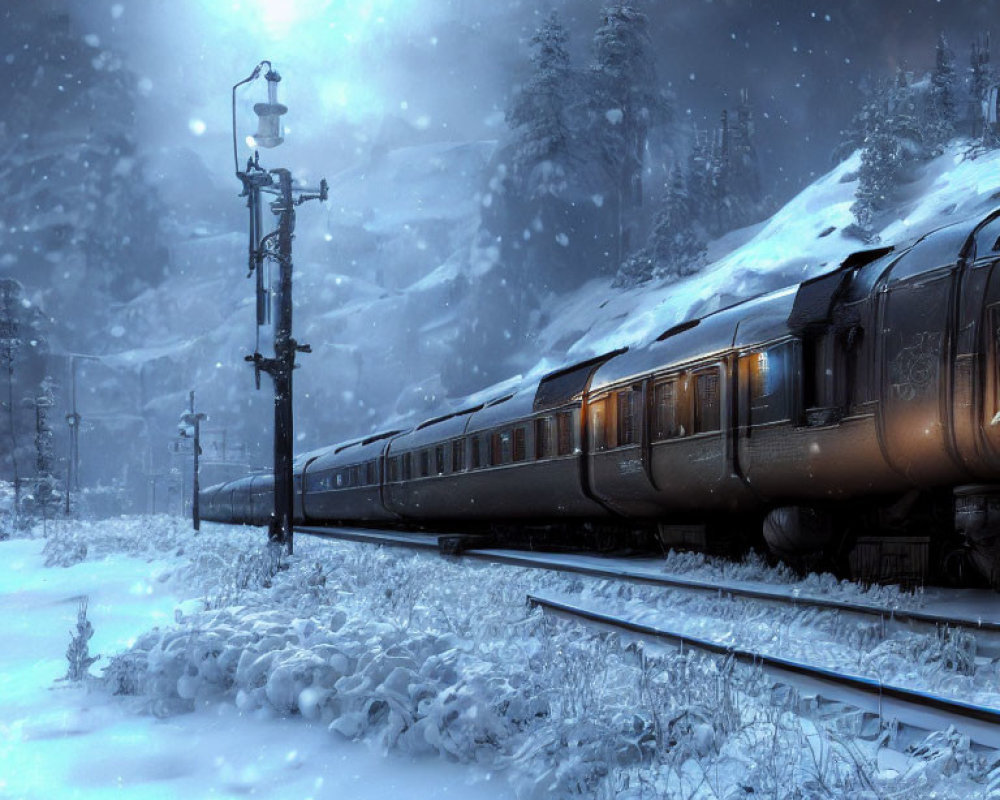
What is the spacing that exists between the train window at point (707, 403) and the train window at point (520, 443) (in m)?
5.41

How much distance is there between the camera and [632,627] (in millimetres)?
7773

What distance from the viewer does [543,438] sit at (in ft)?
53.2

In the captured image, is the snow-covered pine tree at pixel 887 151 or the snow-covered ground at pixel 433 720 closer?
the snow-covered ground at pixel 433 720

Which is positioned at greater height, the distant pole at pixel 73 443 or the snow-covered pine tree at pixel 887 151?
the snow-covered pine tree at pixel 887 151

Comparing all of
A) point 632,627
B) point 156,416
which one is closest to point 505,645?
point 632,627

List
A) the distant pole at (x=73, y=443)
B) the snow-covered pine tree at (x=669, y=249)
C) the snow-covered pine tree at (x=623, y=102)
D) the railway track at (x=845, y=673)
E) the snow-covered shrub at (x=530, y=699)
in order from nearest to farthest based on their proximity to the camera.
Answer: the snow-covered shrub at (x=530, y=699) → the railway track at (x=845, y=673) → the distant pole at (x=73, y=443) → the snow-covered pine tree at (x=669, y=249) → the snow-covered pine tree at (x=623, y=102)

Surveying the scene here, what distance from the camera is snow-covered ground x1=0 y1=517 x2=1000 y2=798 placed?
150 inches

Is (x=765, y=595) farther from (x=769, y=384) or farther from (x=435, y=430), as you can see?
(x=435, y=430)

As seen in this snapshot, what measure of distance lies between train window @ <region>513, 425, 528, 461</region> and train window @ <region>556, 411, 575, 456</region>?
1.23 metres

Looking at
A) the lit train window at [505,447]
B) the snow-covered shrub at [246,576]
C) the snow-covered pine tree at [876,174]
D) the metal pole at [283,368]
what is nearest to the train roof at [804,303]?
the lit train window at [505,447]

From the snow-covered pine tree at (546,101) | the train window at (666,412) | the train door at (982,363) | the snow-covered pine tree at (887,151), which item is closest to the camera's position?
the train door at (982,363)

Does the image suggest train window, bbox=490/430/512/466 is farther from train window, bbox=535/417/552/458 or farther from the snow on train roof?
the snow on train roof

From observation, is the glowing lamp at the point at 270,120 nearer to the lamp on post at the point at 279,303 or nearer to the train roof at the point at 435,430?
the lamp on post at the point at 279,303

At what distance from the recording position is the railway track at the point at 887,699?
187 inches
